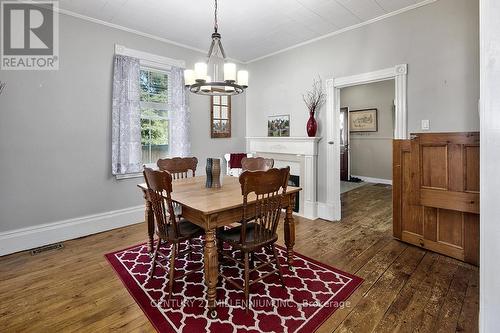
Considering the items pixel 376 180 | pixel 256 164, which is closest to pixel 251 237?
pixel 256 164

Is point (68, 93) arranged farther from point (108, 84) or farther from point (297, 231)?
point (297, 231)

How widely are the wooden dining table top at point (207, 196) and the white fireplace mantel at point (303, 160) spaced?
5.28 feet

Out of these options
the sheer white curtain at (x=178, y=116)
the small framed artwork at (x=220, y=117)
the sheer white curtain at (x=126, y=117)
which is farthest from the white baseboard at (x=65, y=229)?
the small framed artwork at (x=220, y=117)

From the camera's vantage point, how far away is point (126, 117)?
3570 millimetres

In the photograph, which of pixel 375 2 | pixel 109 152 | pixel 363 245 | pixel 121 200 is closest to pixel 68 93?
pixel 109 152

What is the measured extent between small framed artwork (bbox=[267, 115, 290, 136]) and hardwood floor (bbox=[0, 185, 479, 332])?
1.86 m

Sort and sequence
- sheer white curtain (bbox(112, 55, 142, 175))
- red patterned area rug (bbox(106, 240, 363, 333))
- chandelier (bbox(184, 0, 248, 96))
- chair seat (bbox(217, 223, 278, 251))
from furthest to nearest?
sheer white curtain (bbox(112, 55, 142, 175)), chandelier (bbox(184, 0, 248, 96)), chair seat (bbox(217, 223, 278, 251)), red patterned area rug (bbox(106, 240, 363, 333))

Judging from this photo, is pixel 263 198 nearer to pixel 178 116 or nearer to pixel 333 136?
pixel 333 136

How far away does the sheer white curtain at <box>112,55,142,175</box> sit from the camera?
3506mm

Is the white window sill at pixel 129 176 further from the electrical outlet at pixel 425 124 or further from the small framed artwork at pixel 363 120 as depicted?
the small framed artwork at pixel 363 120

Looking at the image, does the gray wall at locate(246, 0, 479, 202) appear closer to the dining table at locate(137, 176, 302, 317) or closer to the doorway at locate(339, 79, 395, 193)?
the dining table at locate(137, 176, 302, 317)

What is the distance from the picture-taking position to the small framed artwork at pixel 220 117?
15.3 ft

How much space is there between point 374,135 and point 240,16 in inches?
205

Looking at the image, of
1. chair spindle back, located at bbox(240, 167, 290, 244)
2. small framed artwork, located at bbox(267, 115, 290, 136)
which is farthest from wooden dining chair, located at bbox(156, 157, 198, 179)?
small framed artwork, located at bbox(267, 115, 290, 136)
